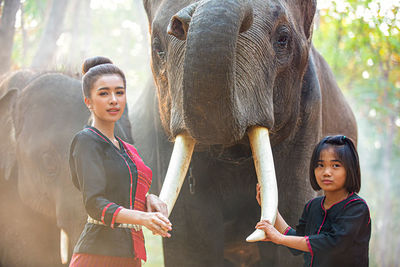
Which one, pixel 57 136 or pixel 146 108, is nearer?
pixel 57 136

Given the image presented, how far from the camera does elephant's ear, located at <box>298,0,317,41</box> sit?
10.0 feet

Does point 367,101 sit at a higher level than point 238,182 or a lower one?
higher

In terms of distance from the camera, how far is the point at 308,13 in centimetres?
312

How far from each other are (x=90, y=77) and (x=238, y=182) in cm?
149

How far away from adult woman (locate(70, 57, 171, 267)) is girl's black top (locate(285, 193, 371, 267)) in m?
0.66

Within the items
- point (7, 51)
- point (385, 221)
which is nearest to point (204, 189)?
point (7, 51)

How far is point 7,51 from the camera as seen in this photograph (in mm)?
5461

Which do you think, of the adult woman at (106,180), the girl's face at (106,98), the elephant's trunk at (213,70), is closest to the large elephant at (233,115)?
the elephant's trunk at (213,70)

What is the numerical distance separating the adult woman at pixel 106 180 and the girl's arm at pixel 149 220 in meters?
0.03

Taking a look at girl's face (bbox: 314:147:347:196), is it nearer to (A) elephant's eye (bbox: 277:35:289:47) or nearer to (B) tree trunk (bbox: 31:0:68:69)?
(A) elephant's eye (bbox: 277:35:289:47)

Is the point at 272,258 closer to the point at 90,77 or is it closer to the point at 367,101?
the point at 90,77

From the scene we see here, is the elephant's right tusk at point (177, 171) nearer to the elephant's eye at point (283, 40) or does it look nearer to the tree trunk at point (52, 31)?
the elephant's eye at point (283, 40)

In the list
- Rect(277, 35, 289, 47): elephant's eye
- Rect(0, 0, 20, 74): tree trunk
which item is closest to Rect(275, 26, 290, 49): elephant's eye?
Rect(277, 35, 289, 47): elephant's eye

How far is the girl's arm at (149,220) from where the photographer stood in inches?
76.4
